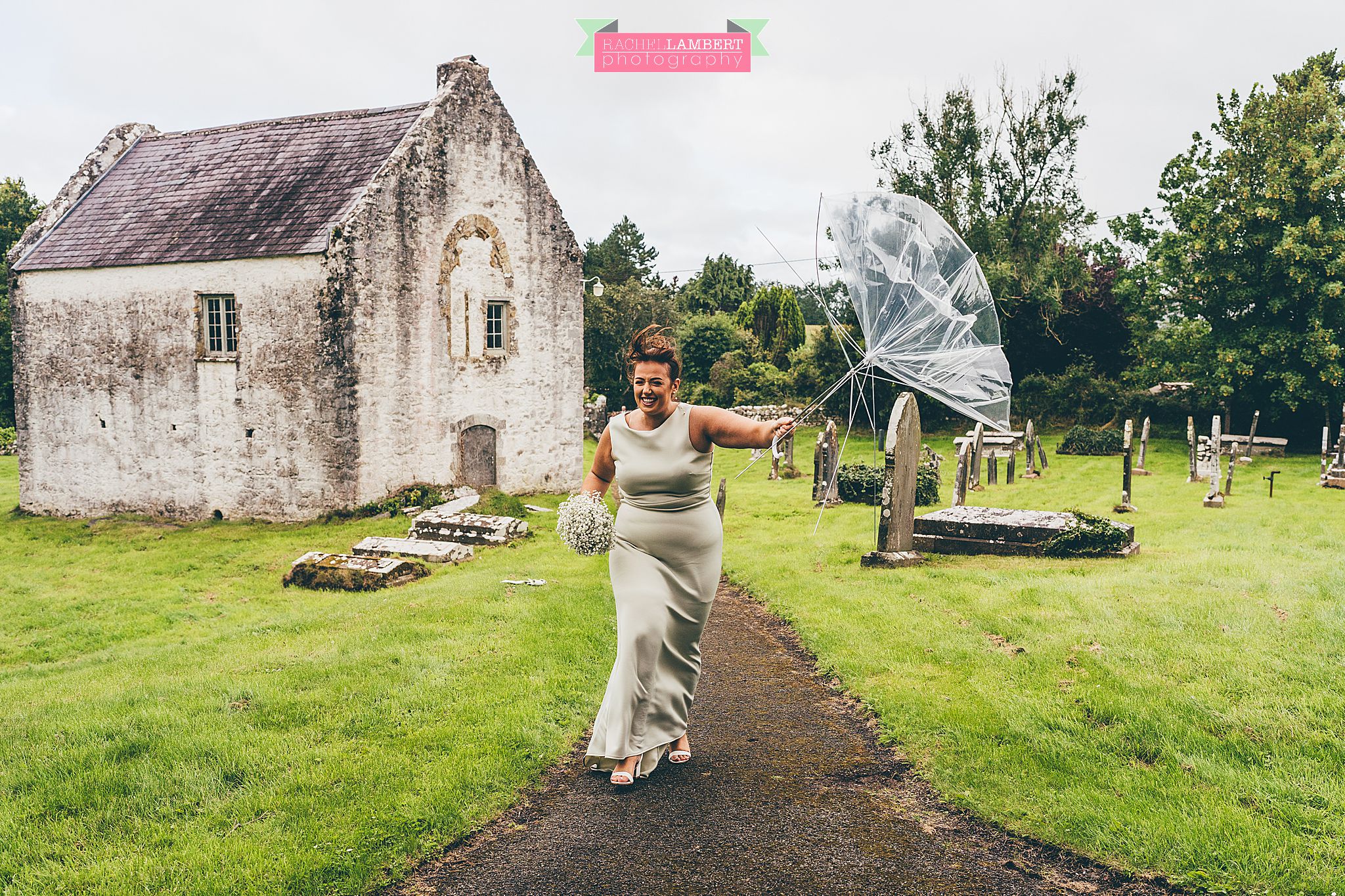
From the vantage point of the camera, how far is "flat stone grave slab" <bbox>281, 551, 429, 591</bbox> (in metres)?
14.6

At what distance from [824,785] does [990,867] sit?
4.08ft

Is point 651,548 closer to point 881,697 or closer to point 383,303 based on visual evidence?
point 881,697

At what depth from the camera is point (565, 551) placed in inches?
648

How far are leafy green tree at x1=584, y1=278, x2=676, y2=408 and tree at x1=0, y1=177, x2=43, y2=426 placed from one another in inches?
1023

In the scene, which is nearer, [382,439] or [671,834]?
[671,834]

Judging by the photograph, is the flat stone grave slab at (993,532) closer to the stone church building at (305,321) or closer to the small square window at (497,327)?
the stone church building at (305,321)

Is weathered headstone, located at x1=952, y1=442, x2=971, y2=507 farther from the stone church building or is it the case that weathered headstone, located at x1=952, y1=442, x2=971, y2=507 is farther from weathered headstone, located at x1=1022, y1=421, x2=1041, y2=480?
the stone church building

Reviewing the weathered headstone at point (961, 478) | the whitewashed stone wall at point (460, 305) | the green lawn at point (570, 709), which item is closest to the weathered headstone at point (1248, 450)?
the weathered headstone at point (961, 478)

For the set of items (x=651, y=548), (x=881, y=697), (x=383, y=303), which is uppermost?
(x=383, y=303)

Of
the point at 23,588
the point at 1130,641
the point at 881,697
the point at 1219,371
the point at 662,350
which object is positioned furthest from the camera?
the point at 1219,371

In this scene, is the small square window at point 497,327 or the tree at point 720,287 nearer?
the small square window at point 497,327

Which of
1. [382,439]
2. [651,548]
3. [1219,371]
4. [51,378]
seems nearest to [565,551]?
[382,439]

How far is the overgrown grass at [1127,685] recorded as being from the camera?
506 cm

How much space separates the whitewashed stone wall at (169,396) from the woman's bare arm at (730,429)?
53.8 ft
